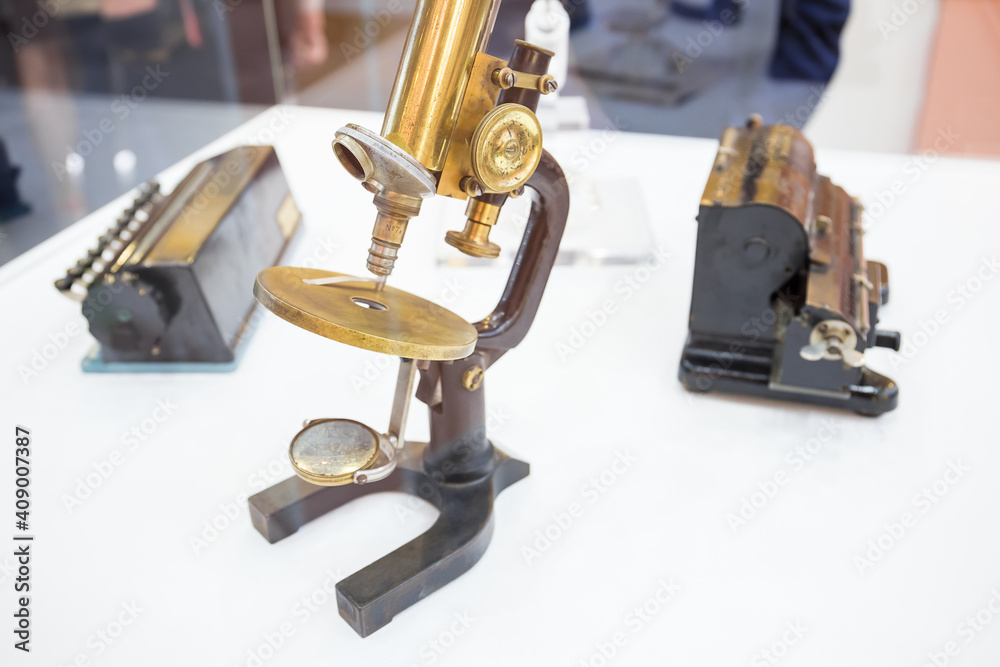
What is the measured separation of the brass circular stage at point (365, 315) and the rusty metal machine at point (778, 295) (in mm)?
631

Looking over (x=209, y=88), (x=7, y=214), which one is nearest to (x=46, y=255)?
(x=7, y=214)

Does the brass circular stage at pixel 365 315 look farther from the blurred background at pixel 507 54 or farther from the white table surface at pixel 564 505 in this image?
the blurred background at pixel 507 54

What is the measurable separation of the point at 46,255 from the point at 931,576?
6.58 feet

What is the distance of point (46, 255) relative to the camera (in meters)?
2.01

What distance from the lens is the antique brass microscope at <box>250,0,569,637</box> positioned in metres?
0.88

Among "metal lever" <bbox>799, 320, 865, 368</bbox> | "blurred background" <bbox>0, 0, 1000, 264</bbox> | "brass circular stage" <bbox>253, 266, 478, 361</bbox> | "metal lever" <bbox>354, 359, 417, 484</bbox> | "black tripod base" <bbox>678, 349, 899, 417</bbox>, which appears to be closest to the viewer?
"brass circular stage" <bbox>253, 266, 478, 361</bbox>

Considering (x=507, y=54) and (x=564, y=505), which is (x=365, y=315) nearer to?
(x=564, y=505)

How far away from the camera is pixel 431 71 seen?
931 mm

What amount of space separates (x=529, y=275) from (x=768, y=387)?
57cm

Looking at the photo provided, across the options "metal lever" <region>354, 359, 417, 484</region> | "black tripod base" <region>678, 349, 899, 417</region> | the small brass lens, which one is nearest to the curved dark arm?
"metal lever" <region>354, 359, 417, 484</region>

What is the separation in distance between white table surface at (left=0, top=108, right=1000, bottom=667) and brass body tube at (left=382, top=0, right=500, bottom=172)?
A: 1.98 ft

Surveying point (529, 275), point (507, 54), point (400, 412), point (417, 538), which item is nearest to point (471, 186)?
point (529, 275)

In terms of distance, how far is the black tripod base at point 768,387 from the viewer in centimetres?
142

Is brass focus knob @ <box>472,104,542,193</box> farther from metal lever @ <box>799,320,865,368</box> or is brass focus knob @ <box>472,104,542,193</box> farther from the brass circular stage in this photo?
metal lever @ <box>799,320,865,368</box>
